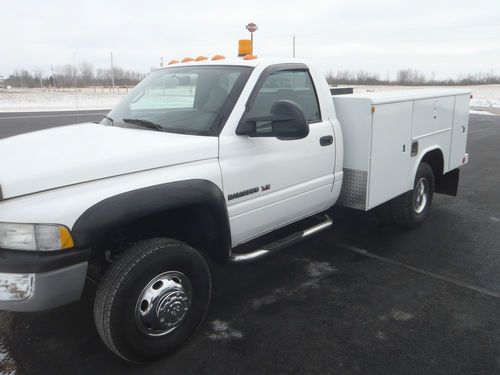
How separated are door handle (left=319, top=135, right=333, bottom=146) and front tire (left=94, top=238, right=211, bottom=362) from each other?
5.08ft

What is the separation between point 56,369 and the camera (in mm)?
2891

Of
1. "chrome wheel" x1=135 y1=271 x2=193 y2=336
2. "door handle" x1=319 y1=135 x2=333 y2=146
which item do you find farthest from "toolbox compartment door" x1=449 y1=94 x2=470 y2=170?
"chrome wheel" x1=135 y1=271 x2=193 y2=336

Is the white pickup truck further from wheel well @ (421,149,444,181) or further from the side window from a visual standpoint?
wheel well @ (421,149,444,181)

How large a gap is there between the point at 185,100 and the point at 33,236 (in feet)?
5.41

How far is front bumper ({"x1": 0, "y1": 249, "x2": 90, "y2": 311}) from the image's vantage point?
2.38 m

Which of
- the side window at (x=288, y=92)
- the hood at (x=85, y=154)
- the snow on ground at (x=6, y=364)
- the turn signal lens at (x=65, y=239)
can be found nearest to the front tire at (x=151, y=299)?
the turn signal lens at (x=65, y=239)

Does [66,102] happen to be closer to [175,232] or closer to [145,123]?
[145,123]

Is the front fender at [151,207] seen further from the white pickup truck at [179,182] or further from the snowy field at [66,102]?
the snowy field at [66,102]

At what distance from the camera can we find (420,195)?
18.0ft

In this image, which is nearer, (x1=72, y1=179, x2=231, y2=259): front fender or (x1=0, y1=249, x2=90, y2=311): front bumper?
(x1=0, y1=249, x2=90, y2=311): front bumper

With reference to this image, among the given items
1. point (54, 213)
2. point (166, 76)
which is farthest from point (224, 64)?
point (54, 213)

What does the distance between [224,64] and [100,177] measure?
1.59 meters

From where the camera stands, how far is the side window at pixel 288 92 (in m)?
3.63

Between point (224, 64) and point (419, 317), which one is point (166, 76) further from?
point (419, 317)
